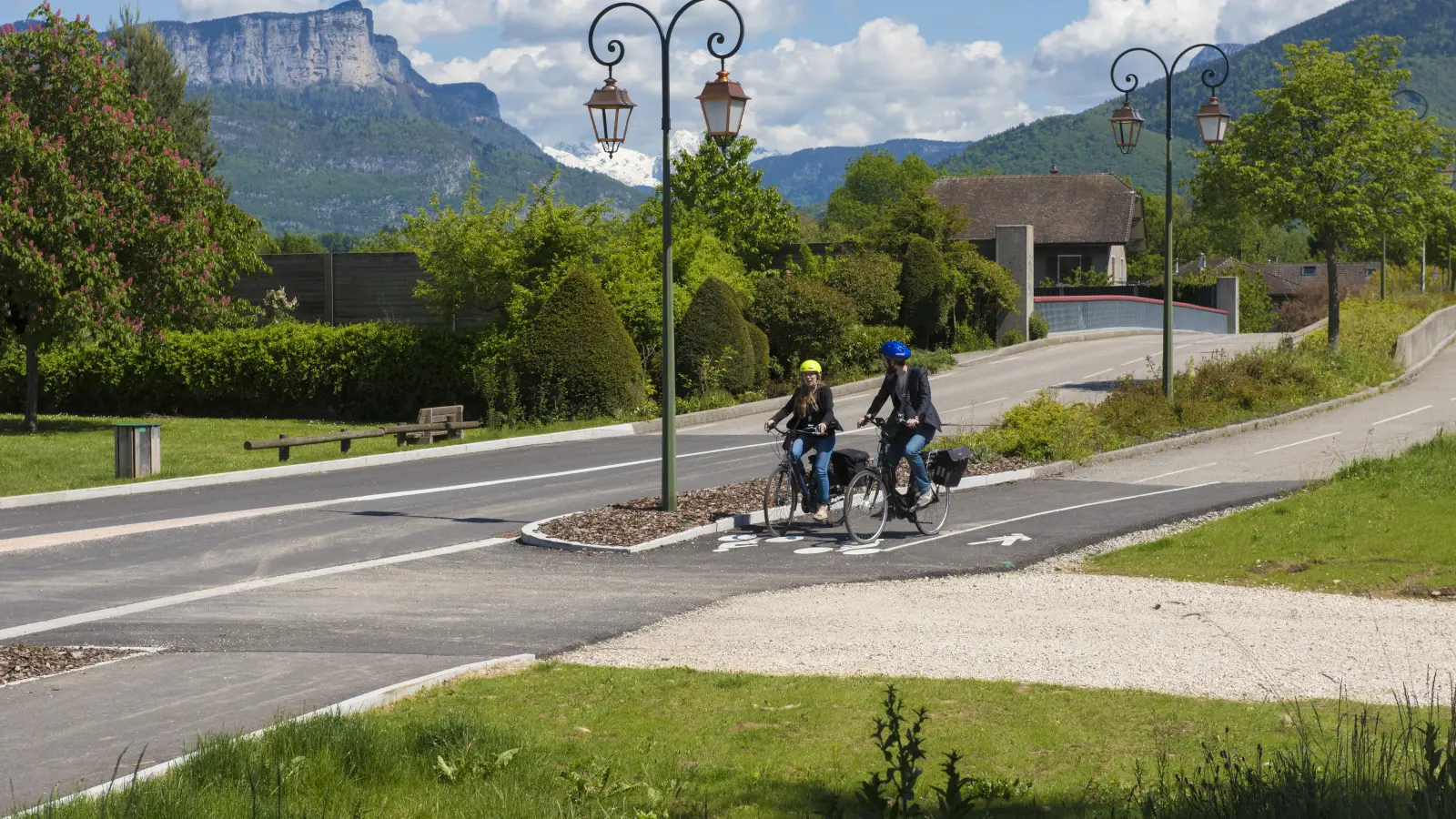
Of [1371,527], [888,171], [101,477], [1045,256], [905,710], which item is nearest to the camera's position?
[905,710]

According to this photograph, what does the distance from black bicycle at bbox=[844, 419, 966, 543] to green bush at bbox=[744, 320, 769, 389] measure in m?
16.0

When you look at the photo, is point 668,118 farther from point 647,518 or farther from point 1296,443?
point 1296,443

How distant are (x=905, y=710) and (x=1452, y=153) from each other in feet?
95.7

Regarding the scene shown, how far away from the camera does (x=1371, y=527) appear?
44.7ft

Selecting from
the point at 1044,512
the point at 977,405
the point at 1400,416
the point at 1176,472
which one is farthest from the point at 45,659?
the point at 1400,416

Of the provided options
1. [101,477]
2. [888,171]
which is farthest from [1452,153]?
[888,171]

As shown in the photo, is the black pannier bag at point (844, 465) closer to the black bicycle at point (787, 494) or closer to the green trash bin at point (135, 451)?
the black bicycle at point (787, 494)

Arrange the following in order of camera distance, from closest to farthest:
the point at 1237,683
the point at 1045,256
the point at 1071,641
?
the point at 1237,683, the point at 1071,641, the point at 1045,256

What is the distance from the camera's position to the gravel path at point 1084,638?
27.6ft

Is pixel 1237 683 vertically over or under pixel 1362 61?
under

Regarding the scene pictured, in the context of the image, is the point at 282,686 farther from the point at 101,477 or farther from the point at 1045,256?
the point at 1045,256

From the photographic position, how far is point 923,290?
3681cm

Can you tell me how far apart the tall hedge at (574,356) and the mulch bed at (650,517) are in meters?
9.80

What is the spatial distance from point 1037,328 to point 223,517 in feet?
93.7
